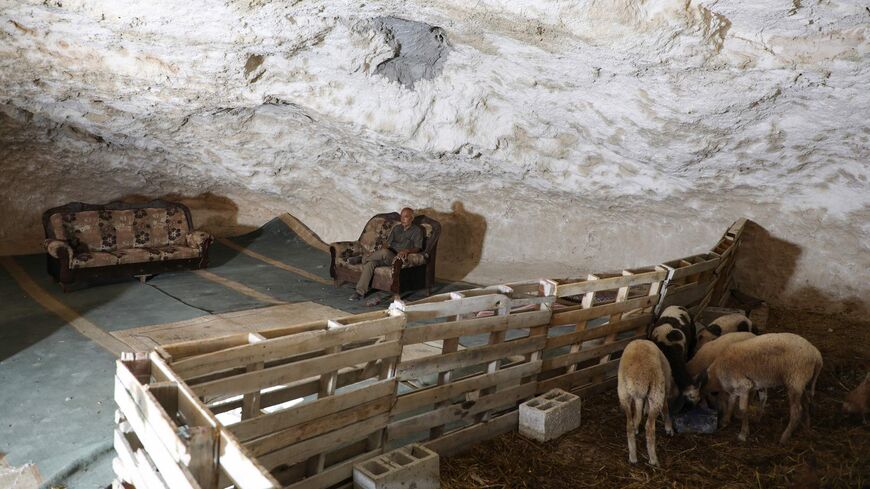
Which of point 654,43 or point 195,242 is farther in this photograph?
point 195,242

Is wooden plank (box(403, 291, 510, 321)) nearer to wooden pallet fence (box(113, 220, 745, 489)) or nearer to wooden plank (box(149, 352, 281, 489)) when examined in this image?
wooden pallet fence (box(113, 220, 745, 489))

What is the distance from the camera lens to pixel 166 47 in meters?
6.05

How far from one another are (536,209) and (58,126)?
273 inches

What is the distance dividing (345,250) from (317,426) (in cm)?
548

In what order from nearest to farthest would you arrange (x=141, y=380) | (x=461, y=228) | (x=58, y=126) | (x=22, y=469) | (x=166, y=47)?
1. (x=141, y=380)
2. (x=22, y=469)
3. (x=166, y=47)
4. (x=58, y=126)
5. (x=461, y=228)

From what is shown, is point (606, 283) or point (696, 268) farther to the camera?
point (696, 268)

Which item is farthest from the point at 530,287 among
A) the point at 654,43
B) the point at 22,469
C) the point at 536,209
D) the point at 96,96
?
the point at 96,96

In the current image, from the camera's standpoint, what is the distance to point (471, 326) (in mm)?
4035

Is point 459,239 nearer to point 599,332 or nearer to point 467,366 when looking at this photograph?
point 599,332

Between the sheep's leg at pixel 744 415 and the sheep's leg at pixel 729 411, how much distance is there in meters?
0.15

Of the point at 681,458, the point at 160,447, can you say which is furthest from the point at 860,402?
the point at 160,447

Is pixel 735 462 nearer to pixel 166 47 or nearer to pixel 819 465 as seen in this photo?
pixel 819 465

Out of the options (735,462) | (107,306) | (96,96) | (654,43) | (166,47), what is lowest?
(107,306)

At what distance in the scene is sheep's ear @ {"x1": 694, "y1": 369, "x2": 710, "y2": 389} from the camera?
4.49 meters
